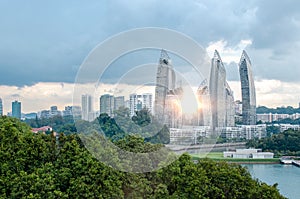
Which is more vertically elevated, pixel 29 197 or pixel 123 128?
pixel 123 128

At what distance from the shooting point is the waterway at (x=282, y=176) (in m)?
13.2

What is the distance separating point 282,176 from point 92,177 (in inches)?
536

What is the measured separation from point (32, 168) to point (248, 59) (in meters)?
26.3

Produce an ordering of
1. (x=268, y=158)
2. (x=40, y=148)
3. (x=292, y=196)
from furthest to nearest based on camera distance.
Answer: (x=268, y=158), (x=292, y=196), (x=40, y=148)

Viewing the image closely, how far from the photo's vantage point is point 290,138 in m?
24.4

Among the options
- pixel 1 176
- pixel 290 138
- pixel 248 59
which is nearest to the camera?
pixel 1 176

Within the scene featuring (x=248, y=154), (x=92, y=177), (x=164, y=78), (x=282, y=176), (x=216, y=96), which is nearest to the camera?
(x=164, y=78)

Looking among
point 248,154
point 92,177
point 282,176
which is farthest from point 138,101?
point 248,154

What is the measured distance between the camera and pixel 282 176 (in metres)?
17.2

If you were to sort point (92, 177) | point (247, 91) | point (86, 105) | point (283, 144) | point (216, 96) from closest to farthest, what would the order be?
point (86, 105)
point (92, 177)
point (216, 96)
point (283, 144)
point (247, 91)

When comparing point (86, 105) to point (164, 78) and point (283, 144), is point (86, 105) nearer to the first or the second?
point (164, 78)

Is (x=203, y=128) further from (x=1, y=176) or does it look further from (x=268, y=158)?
(x=268, y=158)

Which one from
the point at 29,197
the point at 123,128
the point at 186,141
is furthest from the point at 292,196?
the point at 29,197

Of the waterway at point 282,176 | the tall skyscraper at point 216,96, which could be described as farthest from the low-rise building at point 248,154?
the tall skyscraper at point 216,96
